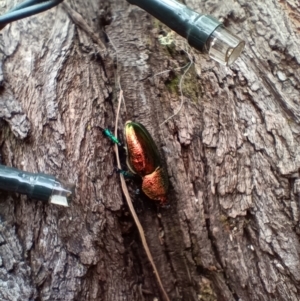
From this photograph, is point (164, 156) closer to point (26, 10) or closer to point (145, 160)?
point (145, 160)

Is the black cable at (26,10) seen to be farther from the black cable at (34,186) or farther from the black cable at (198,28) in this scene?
the black cable at (34,186)

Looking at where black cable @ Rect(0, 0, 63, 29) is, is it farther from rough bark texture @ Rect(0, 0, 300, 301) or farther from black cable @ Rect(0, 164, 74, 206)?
black cable @ Rect(0, 164, 74, 206)

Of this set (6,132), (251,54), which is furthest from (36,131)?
(251,54)

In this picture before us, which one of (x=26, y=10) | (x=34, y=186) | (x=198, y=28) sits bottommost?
(x=34, y=186)

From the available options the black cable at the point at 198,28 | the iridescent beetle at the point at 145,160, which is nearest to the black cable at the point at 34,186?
the iridescent beetle at the point at 145,160

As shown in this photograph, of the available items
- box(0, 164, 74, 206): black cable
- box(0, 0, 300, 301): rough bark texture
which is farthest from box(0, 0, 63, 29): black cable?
box(0, 164, 74, 206): black cable

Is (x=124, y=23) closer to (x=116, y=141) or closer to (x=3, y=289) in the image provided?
(x=116, y=141)

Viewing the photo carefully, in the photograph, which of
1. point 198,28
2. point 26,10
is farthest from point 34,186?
point 198,28
